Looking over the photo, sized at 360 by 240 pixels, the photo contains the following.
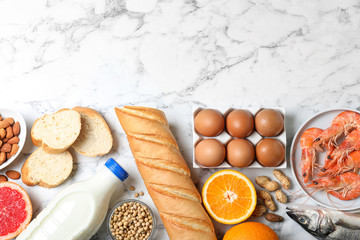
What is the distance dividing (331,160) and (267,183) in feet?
0.90

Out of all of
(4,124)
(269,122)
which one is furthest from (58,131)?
(269,122)

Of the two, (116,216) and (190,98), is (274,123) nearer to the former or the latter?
(190,98)

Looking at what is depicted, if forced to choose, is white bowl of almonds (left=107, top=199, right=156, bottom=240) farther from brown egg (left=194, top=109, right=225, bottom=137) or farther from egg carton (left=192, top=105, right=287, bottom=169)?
brown egg (left=194, top=109, right=225, bottom=137)

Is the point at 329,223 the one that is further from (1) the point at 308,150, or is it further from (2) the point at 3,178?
(2) the point at 3,178

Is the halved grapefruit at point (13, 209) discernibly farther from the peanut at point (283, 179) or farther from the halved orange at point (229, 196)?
the peanut at point (283, 179)

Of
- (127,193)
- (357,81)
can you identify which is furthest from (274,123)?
(127,193)

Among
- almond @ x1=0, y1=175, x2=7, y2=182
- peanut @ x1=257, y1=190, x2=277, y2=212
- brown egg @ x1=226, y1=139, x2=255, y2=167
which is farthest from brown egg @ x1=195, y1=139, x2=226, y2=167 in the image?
almond @ x1=0, y1=175, x2=7, y2=182

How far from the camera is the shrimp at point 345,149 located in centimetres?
161

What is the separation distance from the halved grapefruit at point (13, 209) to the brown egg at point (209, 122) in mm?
778

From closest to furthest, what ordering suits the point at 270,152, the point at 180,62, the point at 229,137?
the point at 270,152, the point at 229,137, the point at 180,62

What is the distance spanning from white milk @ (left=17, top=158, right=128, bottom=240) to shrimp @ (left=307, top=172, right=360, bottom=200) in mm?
796

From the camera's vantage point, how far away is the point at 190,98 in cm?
176

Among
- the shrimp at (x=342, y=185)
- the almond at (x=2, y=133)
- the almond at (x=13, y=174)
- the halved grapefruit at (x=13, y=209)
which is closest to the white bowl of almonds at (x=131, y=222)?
the halved grapefruit at (x=13, y=209)

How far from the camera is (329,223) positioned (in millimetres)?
1583
